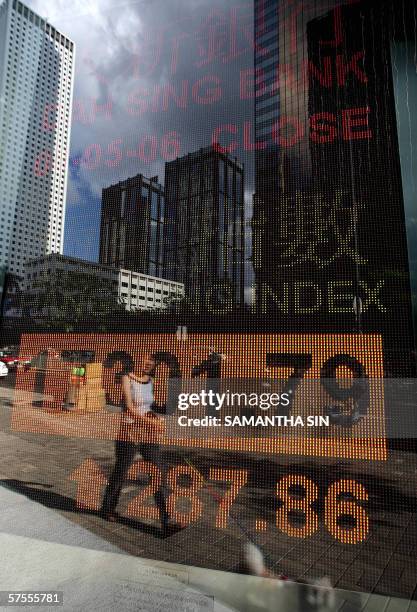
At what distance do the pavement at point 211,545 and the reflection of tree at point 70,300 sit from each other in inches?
61.7

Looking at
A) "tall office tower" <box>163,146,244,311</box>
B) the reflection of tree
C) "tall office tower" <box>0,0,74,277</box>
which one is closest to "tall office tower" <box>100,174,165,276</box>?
"tall office tower" <box>163,146,244,311</box>

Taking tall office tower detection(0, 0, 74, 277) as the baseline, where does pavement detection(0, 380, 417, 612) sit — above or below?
below

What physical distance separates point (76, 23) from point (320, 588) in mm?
6036

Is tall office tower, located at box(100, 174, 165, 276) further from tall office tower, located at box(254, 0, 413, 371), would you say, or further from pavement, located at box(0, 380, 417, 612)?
pavement, located at box(0, 380, 417, 612)

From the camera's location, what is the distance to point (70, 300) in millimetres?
3830

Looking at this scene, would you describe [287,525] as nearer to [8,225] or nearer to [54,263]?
[54,263]

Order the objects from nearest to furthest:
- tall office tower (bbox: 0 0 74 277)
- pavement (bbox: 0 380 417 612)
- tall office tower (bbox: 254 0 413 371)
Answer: pavement (bbox: 0 380 417 612), tall office tower (bbox: 254 0 413 371), tall office tower (bbox: 0 0 74 277)

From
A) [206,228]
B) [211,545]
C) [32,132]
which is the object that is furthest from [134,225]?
[211,545]

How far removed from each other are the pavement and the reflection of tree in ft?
5.14

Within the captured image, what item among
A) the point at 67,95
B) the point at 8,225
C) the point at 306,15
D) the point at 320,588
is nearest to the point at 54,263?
the point at 8,225

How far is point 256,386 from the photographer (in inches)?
137

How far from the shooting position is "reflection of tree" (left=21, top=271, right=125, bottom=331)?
147 inches

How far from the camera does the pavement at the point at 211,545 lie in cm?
213

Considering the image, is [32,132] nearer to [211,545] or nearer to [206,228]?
[206,228]
